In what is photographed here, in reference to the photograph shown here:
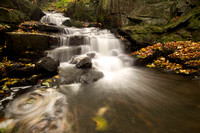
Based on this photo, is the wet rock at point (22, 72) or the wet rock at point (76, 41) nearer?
the wet rock at point (22, 72)

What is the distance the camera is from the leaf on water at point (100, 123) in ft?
6.22

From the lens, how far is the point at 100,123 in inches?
79.4

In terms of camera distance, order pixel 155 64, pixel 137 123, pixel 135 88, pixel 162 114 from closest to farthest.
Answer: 1. pixel 137 123
2. pixel 162 114
3. pixel 135 88
4. pixel 155 64

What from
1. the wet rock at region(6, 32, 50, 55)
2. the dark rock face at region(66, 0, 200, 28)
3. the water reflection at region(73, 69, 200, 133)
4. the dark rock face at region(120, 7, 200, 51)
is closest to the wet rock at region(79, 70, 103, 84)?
the water reflection at region(73, 69, 200, 133)

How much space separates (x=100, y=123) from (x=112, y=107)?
60cm

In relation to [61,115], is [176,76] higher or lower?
higher

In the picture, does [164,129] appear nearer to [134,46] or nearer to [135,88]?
[135,88]

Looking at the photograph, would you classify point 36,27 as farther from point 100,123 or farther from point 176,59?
point 176,59

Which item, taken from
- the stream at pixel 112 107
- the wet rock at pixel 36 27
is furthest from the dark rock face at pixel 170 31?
the wet rock at pixel 36 27

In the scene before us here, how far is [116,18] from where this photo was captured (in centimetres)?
1021

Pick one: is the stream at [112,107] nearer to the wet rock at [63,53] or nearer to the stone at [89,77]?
the stone at [89,77]

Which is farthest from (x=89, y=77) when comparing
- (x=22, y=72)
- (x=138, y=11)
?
(x=138, y=11)

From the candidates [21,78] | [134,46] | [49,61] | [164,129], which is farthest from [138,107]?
[134,46]

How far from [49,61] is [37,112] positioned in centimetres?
228
